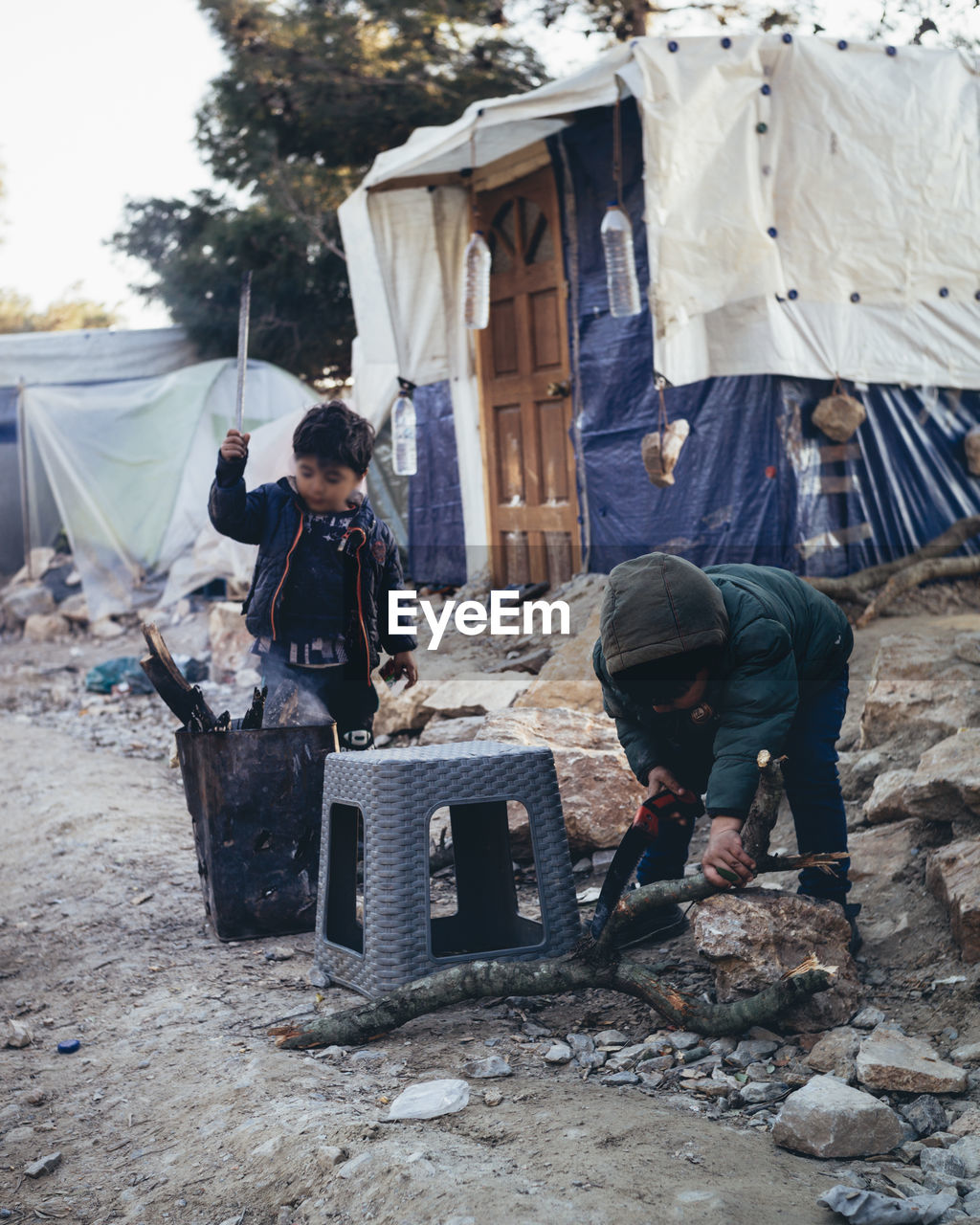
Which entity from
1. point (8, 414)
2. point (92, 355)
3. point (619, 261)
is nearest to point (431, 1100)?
point (619, 261)

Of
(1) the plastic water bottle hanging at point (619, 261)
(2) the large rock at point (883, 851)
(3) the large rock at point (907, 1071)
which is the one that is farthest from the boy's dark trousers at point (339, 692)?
(1) the plastic water bottle hanging at point (619, 261)

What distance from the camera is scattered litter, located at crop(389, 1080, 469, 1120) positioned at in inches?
82.3

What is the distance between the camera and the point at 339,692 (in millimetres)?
3652

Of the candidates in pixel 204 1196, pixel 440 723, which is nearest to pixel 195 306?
pixel 440 723

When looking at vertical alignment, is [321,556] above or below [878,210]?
below

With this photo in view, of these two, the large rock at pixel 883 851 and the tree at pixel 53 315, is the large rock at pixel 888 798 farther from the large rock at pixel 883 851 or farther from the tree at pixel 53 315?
the tree at pixel 53 315

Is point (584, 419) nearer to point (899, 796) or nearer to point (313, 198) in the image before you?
point (899, 796)

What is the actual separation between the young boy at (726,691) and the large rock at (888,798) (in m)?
0.58

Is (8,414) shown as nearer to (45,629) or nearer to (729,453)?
(45,629)

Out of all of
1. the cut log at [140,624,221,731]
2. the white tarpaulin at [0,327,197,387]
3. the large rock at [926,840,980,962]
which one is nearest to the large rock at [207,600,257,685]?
the cut log at [140,624,221,731]

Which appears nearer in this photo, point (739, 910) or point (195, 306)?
point (739, 910)

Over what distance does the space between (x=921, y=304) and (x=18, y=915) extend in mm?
5474

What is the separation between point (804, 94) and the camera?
587 cm

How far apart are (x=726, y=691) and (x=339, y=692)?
1548 mm
